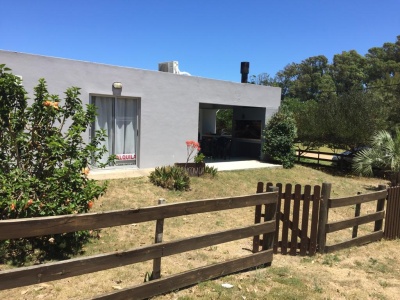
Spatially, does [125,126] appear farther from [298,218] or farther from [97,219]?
[97,219]

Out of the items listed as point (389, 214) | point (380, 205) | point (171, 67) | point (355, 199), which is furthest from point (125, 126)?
point (389, 214)

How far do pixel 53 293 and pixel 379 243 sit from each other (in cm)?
560

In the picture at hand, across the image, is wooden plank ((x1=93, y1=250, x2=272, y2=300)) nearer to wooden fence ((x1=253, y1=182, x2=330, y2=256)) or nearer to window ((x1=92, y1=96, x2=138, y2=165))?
wooden fence ((x1=253, y1=182, x2=330, y2=256))

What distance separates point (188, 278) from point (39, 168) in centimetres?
317

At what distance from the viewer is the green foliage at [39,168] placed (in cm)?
499

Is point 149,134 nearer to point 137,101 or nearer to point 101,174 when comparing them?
point 137,101

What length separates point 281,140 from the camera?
50.6ft

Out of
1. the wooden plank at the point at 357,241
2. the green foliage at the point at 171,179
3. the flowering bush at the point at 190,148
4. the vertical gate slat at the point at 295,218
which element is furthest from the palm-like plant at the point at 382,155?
the vertical gate slat at the point at 295,218

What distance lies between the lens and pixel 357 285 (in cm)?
425

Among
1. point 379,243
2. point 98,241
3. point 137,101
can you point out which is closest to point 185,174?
point 137,101

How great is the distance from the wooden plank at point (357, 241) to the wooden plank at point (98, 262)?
2.24 meters

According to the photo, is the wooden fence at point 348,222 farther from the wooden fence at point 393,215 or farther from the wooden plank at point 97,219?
the wooden plank at point 97,219

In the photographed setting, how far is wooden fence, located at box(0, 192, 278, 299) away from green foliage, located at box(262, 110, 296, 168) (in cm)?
1108

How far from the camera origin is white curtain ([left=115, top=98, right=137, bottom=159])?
37.2ft
